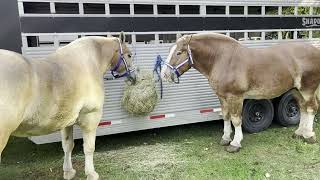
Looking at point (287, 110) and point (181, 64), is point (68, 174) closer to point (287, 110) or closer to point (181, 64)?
point (181, 64)

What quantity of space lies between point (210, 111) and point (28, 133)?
3.71 meters

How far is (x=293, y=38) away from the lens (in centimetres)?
753

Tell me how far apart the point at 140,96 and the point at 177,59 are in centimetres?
82

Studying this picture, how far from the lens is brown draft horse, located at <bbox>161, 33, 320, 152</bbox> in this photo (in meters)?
5.85

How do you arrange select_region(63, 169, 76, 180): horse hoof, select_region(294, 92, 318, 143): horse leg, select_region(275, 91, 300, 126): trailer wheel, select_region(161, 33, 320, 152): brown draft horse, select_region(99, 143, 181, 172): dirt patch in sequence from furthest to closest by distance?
select_region(275, 91, 300, 126): trailer wheel
select_region(294, 92, 318, 143): horse leg
select_region(161, 33, 320, 152): brown draft horse
select_region(99, 143, 181, 172): dirt patch
select_region(63, 169, 76, 180): horse hoof

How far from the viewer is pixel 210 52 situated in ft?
19.5

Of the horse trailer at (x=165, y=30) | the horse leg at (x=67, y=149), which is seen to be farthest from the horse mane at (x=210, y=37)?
the horse leg at (x=67, y=149)

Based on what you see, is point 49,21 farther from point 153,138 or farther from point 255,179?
point 255,179

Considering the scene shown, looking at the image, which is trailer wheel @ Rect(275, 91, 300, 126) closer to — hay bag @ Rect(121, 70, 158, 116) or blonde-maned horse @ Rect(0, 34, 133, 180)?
hay bag @ Rect(121, 70, 158, 116)

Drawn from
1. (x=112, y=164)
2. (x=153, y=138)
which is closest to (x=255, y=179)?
(x=112, y=164)

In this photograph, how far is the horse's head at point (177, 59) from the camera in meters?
5.77

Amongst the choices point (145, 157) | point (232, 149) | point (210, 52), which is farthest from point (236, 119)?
point (145, 157)

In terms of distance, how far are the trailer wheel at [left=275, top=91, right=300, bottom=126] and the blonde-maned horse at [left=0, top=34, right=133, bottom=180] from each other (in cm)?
354

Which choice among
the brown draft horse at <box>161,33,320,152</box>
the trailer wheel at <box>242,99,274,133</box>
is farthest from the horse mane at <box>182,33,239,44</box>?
the trailer wheel at <box>242,99,274,133</box>
